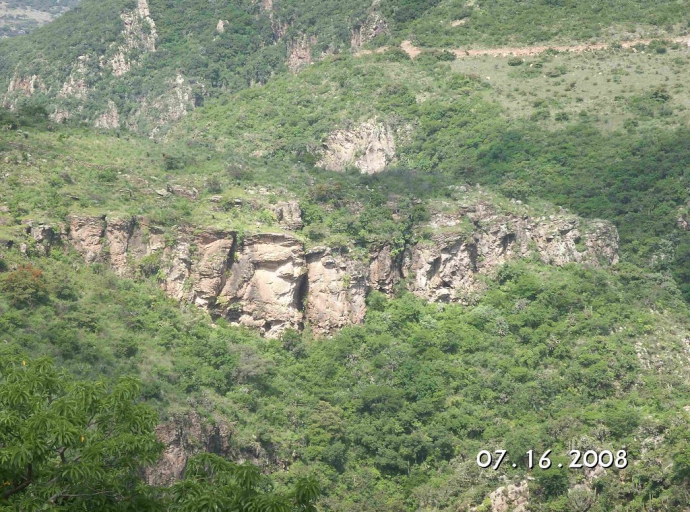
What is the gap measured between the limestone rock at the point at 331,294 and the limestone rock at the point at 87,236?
11089 mm

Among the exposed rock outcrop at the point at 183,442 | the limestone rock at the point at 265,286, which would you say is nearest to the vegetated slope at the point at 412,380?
the exposed rock outcrop at the point at 183,442

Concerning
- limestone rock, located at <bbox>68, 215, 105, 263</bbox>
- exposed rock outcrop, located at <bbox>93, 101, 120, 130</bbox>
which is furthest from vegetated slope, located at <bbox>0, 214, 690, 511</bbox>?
exposed rock outcrop, located at <bbox>93, 101, 120, 130</bbox>

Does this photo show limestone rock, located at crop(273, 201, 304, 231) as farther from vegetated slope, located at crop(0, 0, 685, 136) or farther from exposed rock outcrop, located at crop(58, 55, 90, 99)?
exposed rock outcrop, located at crop(58, 55, 90, 99)

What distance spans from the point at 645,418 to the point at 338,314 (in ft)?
55.3

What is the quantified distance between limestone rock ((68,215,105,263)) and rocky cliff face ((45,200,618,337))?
0.17 ft

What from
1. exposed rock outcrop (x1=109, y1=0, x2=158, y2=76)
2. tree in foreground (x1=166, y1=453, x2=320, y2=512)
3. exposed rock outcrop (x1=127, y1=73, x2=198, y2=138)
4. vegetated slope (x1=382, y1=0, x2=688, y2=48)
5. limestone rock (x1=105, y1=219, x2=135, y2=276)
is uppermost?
tree in foreground (x1=166, y1=453, x2=320, y2=512)

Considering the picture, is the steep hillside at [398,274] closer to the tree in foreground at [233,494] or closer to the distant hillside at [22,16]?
the tree in foreground at [233,494]

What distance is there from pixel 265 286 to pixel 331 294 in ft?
12.2

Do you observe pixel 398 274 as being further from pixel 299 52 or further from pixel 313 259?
pixel 299 52

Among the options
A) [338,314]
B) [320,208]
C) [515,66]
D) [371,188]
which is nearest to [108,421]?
[338,314]

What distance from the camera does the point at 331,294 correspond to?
53625 millimetres

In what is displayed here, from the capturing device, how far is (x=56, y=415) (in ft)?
49.9

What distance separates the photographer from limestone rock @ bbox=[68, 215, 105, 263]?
49.2m

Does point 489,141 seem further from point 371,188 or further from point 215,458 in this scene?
point 215,458
